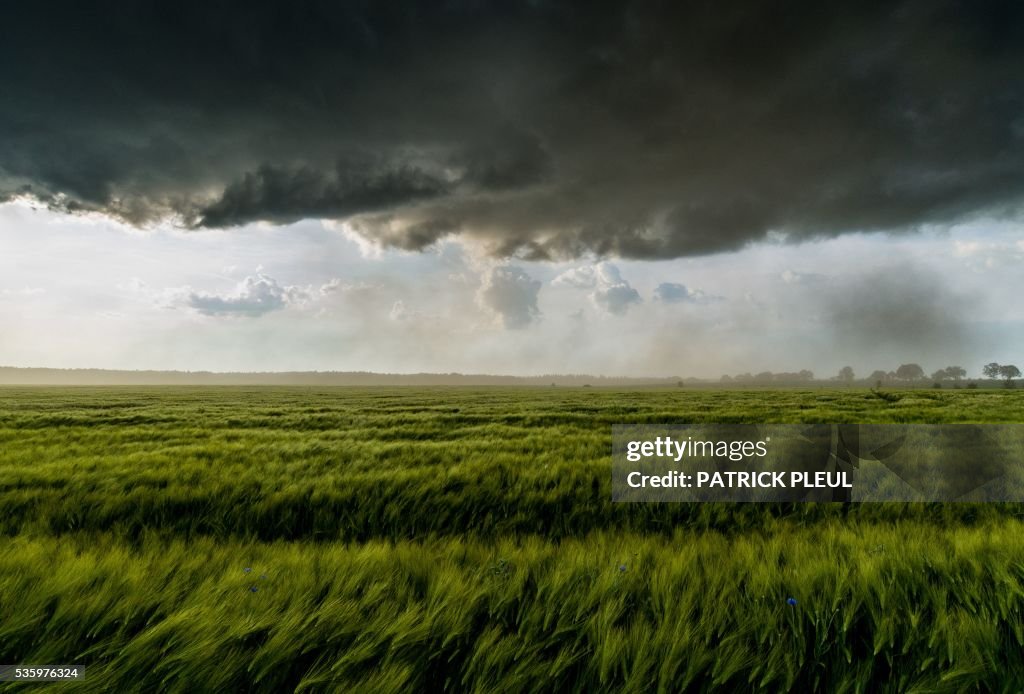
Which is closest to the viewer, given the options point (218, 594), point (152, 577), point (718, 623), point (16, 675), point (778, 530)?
point (16, 675)

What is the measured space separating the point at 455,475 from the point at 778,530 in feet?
11.5

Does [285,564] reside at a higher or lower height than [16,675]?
lower

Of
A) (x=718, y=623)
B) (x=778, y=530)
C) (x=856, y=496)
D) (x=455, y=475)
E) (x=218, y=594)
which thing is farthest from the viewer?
(x=455, y=475)

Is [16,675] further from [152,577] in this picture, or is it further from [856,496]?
[856,496]

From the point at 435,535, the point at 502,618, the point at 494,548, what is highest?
the point at 502,618

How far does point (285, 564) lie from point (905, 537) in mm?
4640

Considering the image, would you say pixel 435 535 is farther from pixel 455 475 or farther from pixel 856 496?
pixel 856 496

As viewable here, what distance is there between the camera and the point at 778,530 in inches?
152

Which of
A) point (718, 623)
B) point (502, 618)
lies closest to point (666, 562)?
point (718, 623)

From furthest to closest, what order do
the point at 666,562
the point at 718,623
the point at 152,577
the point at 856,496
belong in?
the point at 856,496, the point at 666,562, the point at 152,577, the point at 718,623

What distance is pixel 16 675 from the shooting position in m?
1.44

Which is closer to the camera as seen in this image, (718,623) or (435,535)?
(718,623)

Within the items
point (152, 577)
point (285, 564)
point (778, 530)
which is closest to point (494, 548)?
point (285, 564)

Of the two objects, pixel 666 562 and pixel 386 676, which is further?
pixel 666 562
